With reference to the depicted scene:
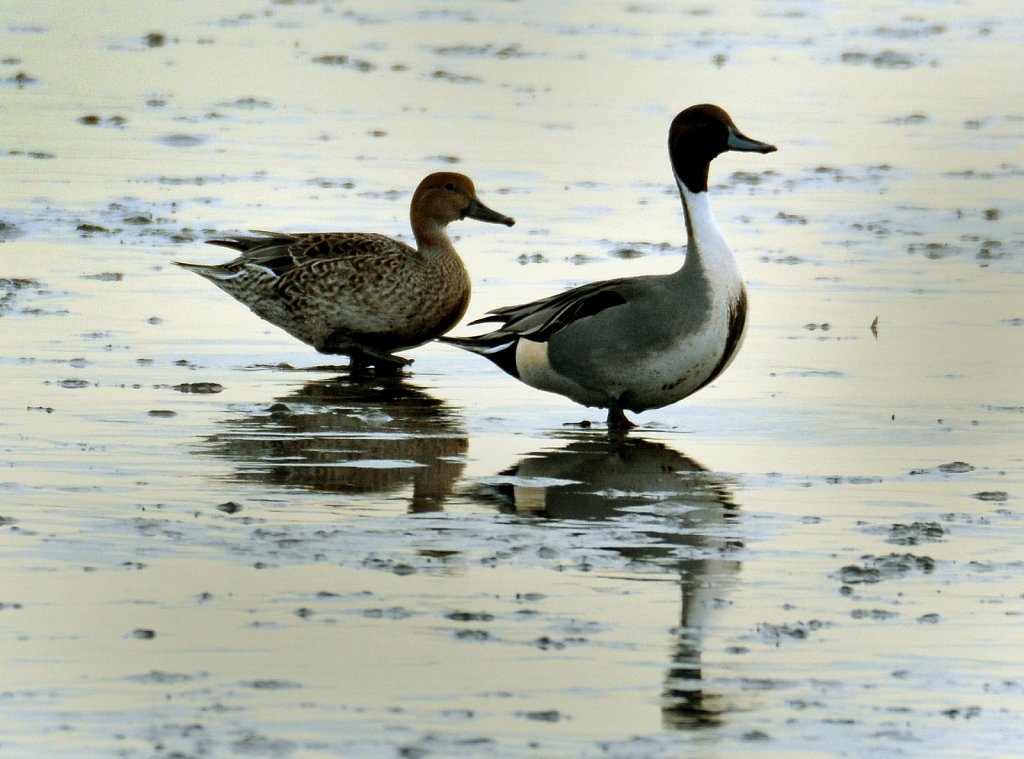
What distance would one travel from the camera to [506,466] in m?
8.38

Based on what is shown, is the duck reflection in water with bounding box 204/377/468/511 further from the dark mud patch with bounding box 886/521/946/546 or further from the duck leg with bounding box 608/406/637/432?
the dark mud patch with bounding box 886/521/946/546

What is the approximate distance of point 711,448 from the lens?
8820mm

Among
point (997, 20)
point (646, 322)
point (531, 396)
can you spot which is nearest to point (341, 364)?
point (531, 396)

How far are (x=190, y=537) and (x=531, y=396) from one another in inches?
132

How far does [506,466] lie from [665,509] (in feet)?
3.25

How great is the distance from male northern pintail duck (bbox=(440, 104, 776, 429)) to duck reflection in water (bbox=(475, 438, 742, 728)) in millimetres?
283

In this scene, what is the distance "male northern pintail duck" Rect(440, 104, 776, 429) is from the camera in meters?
8.92

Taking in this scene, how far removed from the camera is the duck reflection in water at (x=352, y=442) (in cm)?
797

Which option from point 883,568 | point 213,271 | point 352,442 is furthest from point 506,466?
point 213,271

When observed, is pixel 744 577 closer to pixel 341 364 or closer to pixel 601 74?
pixel 341 364

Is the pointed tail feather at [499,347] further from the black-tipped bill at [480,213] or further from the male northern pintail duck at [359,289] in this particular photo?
the black-tipped bill at [480,213]

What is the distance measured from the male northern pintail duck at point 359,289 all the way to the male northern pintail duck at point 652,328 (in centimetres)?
123

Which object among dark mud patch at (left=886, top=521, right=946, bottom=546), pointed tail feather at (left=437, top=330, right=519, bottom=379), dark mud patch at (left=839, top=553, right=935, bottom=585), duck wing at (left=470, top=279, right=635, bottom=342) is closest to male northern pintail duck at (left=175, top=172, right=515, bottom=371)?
pointed tail feather at (left=437, top=330, right=519, bottom=379)

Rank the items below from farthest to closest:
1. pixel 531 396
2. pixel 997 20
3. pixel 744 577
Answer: pixel 997 20, pixel 531 396, pixel 744 577
